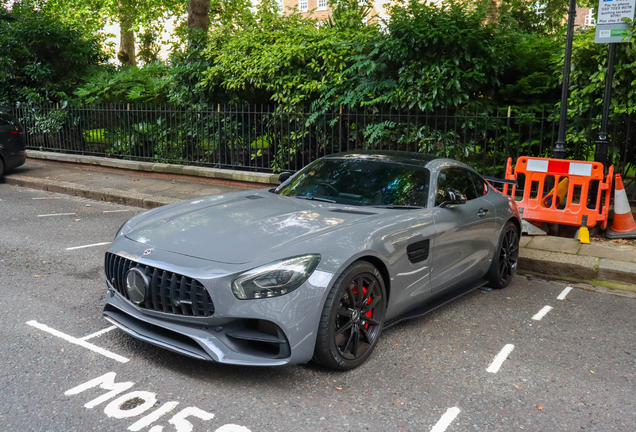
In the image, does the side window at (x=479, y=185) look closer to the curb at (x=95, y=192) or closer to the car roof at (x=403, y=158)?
the car roof at (x=403, y=158)

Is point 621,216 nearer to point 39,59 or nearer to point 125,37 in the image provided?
point 39,59

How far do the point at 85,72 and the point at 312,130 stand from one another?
30.0 feet

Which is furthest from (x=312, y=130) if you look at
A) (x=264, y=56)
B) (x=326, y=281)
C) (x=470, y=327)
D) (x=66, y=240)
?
(x=326, y=281)

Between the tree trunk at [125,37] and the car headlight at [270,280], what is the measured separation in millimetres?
25375

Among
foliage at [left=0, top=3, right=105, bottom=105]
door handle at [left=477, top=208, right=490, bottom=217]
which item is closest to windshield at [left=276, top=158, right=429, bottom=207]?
door handle at [left=477, top=208, right=490, bottom=217]

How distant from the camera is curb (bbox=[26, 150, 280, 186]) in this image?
1086cm

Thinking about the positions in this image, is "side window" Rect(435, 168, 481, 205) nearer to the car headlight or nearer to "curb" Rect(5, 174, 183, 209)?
the car headlight

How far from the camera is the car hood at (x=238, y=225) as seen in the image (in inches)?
134

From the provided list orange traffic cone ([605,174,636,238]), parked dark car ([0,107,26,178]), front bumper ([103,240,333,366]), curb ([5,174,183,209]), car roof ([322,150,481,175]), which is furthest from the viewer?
parked dark car ([0,107,26,178])

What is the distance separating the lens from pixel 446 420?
9.73 ft

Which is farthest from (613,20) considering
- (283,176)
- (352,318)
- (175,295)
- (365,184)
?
(175,295)

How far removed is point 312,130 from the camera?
10508mm

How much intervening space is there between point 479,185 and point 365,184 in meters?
1.46

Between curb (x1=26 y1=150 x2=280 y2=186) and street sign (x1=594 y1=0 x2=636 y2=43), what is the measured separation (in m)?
6.00
